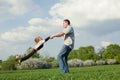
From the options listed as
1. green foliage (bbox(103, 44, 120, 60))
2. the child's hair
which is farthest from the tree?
the child's hair

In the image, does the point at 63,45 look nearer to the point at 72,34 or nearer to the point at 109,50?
the point at 72,34

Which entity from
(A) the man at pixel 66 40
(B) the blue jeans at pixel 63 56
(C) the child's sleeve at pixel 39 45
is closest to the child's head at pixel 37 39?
(C) the child's sleeve at pixel 39 45

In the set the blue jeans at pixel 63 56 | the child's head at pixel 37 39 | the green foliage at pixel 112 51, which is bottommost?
the blue jeans at pixel 63 56

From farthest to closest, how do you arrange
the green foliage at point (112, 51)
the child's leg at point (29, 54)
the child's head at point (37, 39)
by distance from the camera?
the green foliage at point (112, 51) → the child's head at point (37, 39) → the child's leg at point (29, 54)

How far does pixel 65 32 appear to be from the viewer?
14.1m

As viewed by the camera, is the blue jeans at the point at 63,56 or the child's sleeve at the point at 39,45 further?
the child's sleeve at the point at 39,45

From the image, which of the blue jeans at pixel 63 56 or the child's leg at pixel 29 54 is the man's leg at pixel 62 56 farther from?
the child's leg at pixel 29 54

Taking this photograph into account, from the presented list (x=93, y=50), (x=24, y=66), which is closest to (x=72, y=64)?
(x=24, y=66)

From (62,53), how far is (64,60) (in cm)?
33

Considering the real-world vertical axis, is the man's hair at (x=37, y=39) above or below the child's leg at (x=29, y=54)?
above

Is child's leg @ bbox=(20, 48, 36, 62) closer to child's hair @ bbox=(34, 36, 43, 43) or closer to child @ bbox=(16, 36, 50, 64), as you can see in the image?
child @ bbox=(16, 36, 50, 64)

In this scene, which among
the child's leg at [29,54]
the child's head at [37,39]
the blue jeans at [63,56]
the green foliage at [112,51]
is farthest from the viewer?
the green foliage at [112,51]

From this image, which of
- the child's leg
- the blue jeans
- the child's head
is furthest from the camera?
the child's head

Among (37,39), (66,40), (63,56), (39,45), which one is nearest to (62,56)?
(63,56)
